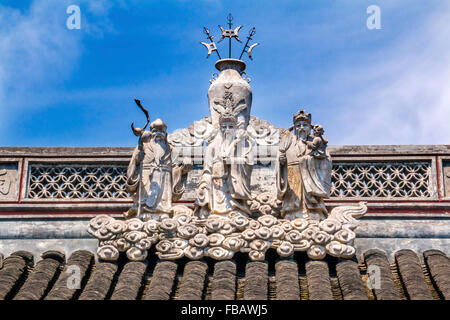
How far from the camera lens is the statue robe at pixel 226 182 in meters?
21.7

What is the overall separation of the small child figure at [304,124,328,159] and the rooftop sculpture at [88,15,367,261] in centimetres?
2

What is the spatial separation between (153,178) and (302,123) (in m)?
2.72

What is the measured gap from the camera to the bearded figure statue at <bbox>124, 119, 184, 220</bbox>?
22.0 metres

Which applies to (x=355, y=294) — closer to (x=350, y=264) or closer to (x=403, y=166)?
(x=350, y=264)

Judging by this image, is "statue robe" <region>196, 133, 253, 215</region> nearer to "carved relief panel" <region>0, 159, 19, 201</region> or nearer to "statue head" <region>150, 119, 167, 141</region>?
"statue head" <region>150, 119, 167, 141</region>

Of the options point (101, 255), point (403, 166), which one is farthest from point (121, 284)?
point (403, 166)

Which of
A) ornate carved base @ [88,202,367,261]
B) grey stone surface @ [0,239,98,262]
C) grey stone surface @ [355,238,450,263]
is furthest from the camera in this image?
grey stone surface @ [0,239,98,262]

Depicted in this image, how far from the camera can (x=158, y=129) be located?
2238 cm

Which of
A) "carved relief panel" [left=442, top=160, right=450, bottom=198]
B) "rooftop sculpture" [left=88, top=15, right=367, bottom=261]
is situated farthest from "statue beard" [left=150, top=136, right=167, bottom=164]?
"carved relief panel" [left=442, top=160, right=450, bottom=198]

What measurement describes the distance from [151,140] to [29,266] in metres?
3.02

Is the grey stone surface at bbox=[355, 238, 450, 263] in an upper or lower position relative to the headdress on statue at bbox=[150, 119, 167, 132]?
lower

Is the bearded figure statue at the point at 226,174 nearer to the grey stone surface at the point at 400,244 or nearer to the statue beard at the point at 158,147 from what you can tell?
the statue beard at the point at 158,147

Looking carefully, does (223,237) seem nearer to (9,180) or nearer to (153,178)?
(153,178)
